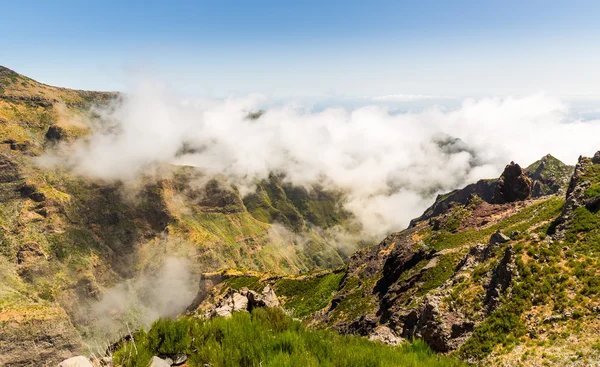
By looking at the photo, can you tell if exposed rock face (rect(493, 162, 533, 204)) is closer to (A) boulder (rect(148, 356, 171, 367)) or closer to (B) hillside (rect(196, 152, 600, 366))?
(B) hillside (rect(196, 152, 600, 366))

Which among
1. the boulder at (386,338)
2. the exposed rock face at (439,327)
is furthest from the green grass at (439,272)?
the boulder at (386,338)

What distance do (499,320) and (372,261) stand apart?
213 feet

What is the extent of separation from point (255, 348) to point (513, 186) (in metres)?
107

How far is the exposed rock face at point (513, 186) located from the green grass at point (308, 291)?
2162 inches

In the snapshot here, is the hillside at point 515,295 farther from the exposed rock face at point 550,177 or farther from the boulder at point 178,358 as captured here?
the exposed rock face at point 550,177

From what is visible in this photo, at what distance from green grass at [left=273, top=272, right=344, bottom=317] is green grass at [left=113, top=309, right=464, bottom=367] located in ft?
239

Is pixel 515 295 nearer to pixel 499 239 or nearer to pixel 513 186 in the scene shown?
pixel 499 239

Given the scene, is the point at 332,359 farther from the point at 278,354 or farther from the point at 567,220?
the point at 567,220

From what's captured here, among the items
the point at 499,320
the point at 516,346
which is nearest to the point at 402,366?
the point at 516,346

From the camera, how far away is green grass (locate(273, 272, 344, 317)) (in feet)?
289

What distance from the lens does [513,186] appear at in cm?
9556

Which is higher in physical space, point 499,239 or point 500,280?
point 499,239

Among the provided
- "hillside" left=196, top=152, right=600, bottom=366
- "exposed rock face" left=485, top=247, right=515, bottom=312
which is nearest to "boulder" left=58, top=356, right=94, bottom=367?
"hillside" left=196, top=152, right=600, bottom=366

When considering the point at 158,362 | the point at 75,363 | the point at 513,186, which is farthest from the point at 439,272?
the point at 513,186
